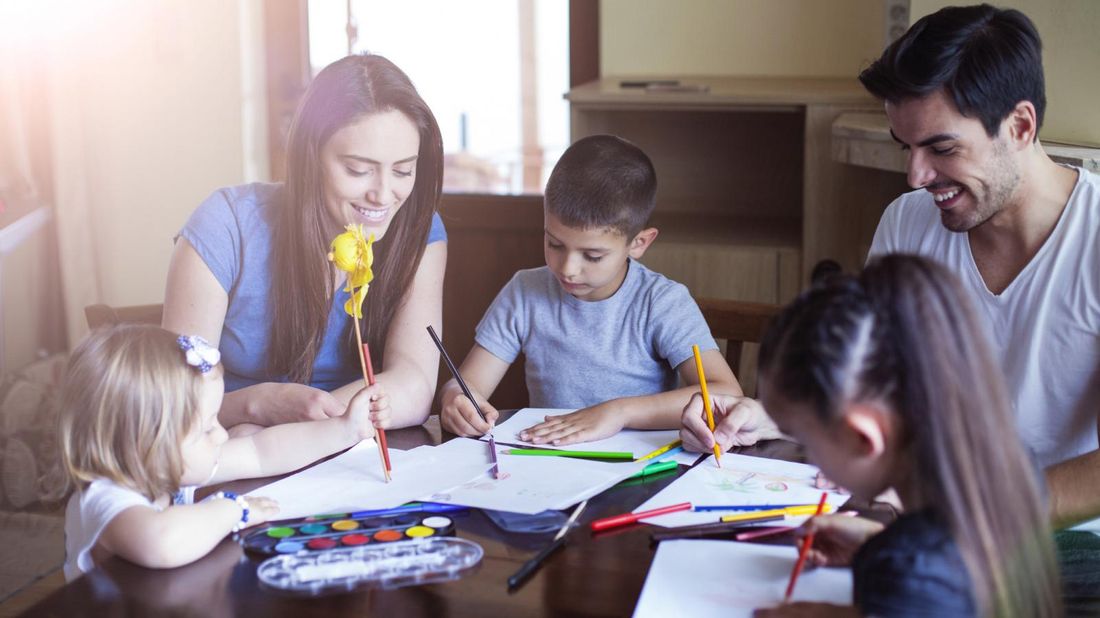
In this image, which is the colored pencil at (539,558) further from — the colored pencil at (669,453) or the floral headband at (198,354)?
the floral headband at (198,354)

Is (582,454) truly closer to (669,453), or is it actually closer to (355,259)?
(669,453)

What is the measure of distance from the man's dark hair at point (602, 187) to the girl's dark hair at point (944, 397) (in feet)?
3.37

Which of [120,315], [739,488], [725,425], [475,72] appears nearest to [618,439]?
[725,425]

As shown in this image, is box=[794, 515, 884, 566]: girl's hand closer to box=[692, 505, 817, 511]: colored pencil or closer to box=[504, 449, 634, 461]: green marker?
box=[692, 505, 817, 511]: colored pencil

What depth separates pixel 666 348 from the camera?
203 cm

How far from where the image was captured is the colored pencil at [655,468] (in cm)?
146

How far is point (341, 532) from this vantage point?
122 centimetres

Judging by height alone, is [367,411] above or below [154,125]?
below

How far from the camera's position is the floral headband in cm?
128

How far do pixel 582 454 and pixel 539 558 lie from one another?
39cm

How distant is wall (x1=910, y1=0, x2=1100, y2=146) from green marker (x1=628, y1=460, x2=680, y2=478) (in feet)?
4.08

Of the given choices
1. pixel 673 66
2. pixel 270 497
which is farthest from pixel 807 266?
pixel 270 497

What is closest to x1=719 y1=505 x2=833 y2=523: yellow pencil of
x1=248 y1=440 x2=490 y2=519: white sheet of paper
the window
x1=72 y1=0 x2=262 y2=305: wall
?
x1=248 y1=440 x2=490 y2=519: white sheet of paper

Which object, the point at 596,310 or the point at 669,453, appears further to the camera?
the point at 596,310
